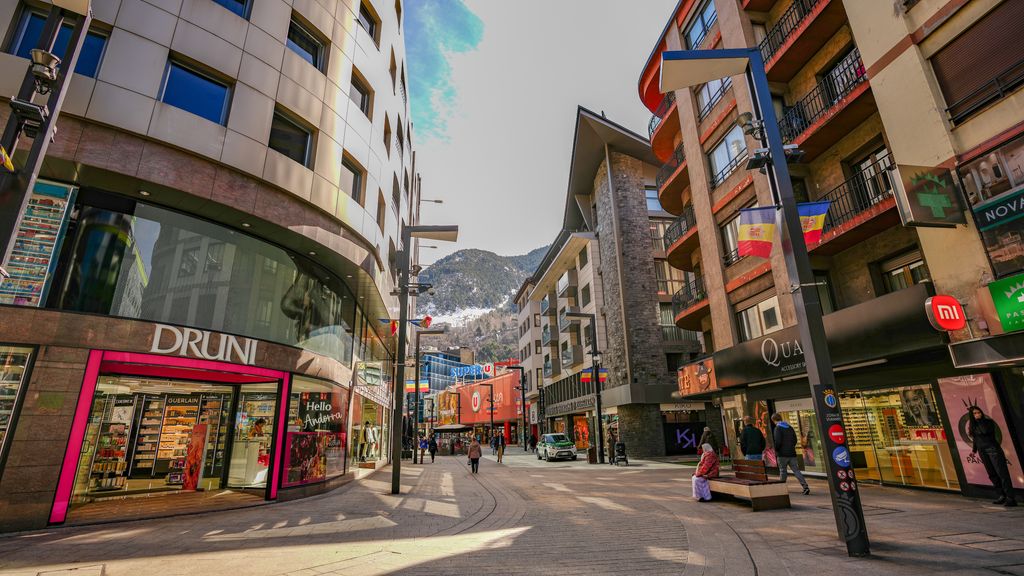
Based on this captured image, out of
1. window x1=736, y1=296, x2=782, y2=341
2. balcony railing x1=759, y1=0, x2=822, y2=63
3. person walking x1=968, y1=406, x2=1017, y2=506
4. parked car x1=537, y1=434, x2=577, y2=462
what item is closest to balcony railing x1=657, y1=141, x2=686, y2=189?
balcony railing x1=759, y1=0, x2=822, y2=63

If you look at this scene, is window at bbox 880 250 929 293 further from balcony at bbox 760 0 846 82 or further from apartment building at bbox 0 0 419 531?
apartment building at bbox 0 0 419 531

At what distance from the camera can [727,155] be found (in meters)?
18.7

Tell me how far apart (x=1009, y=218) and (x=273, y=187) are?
641 inches

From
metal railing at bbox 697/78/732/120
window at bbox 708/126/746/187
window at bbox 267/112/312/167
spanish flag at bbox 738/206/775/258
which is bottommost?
spanish flag at bbox 738/206/775/258

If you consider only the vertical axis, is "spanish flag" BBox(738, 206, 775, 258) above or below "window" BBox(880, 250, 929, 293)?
below

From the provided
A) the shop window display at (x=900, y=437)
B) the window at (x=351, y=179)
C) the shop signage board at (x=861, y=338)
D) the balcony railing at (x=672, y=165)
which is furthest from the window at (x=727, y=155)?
the window at (x=351, y=179)

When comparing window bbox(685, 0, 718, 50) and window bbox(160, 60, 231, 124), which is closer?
window bbox(160, 60, 231, 124)

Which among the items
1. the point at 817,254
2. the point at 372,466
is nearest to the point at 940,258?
the point at 817,254

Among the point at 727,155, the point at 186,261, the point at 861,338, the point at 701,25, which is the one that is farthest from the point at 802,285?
the point at 701,25

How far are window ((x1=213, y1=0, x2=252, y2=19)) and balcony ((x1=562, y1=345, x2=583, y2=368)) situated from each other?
3452cm

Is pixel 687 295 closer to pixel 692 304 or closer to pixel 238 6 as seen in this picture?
pixel 692 304

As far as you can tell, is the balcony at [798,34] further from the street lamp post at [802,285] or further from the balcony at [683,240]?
the street lamp post at [802,285]

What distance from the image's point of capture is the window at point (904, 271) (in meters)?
11.9

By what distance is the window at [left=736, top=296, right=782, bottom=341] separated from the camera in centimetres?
1612
